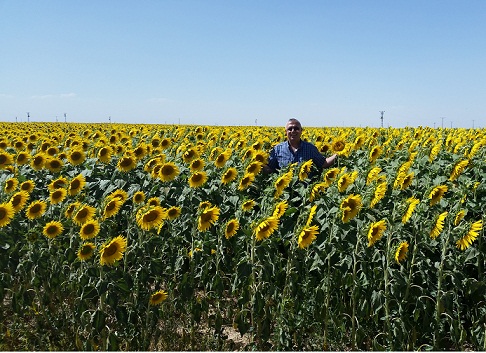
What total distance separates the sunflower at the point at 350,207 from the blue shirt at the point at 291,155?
2808 mm

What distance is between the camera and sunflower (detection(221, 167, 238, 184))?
572 cm

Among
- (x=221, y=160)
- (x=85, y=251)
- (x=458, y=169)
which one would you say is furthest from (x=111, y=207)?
(x=458, y=169)

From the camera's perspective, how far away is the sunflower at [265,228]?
13.7 ft

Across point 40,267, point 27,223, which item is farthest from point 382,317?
point 27,223

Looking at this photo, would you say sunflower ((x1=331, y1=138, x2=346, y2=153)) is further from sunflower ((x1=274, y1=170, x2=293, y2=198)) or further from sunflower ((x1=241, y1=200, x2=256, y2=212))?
sunflower ((x1=241, y1=200, x2=256, y2=212))

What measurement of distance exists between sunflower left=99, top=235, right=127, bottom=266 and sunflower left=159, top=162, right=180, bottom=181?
178cm

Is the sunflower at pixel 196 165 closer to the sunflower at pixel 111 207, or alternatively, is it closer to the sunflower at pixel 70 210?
the sunflower at pixel 111 207

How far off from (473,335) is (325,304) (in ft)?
4.28

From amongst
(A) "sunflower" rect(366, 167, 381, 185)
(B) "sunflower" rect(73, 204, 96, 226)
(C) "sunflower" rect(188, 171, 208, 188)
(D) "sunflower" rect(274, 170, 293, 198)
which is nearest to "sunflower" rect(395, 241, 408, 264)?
(D) "sunflower" rect(274, 170, 293, 198)

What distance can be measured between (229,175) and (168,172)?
732 millimetres

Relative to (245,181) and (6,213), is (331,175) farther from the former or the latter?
(6,213)

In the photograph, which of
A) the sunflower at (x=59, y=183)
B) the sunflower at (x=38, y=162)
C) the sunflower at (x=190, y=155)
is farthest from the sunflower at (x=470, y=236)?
the sunflower at (x=38, y=162)

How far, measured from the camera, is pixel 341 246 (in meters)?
4.46

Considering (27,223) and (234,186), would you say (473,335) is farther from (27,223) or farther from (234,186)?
(27,223)
